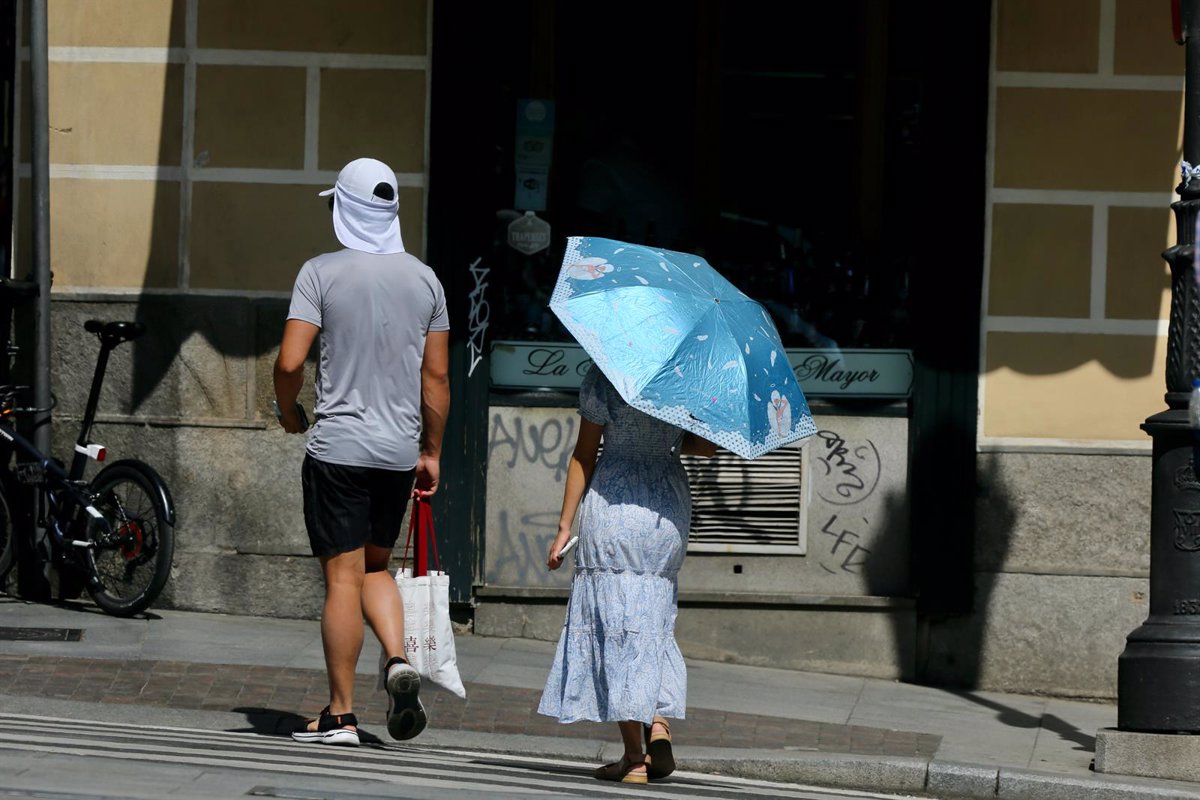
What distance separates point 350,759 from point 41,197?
3.81m

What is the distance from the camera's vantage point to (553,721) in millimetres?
7348

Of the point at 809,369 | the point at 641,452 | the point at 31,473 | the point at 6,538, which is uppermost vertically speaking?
the point at 809,369

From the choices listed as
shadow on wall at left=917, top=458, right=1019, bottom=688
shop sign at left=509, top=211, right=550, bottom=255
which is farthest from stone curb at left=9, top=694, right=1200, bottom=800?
shop sign at left=509, top=211, right=550, bottom=255

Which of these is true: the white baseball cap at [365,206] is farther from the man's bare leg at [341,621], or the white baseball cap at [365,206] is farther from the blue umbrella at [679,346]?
the man's bare leg at [341,621]

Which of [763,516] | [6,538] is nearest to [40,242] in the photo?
[6,538]

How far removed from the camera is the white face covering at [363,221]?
629cm

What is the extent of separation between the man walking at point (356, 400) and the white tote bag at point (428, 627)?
5 cm

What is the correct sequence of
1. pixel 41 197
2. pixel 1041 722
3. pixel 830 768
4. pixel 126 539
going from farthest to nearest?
pixel 41 197 → pixel 126 539 → pixel 1041 722 → pixel 830 768

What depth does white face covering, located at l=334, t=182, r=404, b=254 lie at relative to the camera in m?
6.29

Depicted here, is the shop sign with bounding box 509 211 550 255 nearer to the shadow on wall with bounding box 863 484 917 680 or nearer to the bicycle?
the bicycle

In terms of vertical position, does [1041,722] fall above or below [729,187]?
below

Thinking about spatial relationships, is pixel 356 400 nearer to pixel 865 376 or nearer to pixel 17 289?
pixel 17 289

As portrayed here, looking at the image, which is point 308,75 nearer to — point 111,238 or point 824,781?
point 111,238

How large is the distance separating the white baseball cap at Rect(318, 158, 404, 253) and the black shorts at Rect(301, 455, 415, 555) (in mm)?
739
